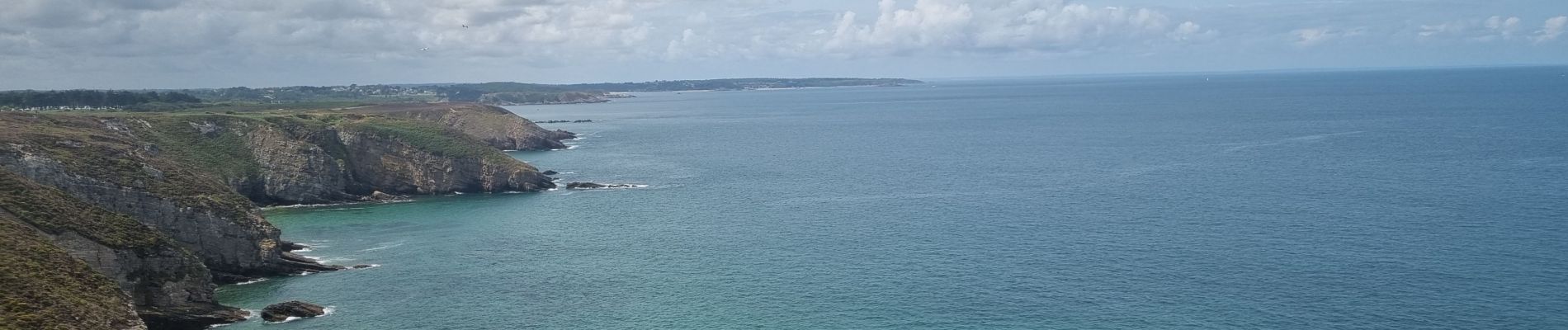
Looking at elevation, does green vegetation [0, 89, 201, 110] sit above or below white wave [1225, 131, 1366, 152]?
above

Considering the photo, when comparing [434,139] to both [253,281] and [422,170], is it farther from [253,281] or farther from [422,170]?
[253,281]

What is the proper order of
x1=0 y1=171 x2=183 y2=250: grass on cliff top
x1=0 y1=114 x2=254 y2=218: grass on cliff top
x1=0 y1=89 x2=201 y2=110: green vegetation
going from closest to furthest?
x1=0 y1=171 x2=183 y2=250: grass on cliff top < x1=0 y1=114 x2=254 y2=218: grass on cliff top < x1=0 y1=89 x2=201 y2=110: green vegetation

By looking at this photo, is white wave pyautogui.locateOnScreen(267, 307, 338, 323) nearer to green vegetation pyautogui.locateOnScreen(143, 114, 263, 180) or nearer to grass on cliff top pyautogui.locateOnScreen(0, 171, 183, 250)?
grass on cliff top pyautogui.locateOnScreen(0, 171, 183, 250)

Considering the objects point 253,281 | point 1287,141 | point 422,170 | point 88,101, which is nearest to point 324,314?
point 253,281

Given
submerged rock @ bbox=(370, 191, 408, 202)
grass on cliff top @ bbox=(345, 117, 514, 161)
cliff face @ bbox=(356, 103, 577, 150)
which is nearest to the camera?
submerged rock @ bbox=(370, 191, 408, 202)

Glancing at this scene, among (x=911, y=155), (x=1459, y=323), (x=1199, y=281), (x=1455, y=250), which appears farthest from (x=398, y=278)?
(x=911, y=155)

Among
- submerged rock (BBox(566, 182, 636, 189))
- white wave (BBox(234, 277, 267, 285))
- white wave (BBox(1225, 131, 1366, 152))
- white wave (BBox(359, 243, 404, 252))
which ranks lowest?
white wave (BBox(1225, 131, 1366, 152))

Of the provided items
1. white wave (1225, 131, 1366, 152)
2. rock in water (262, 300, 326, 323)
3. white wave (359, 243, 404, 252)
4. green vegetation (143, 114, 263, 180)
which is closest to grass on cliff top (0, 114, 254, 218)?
green vegetation (143, 114, 263, 180)
